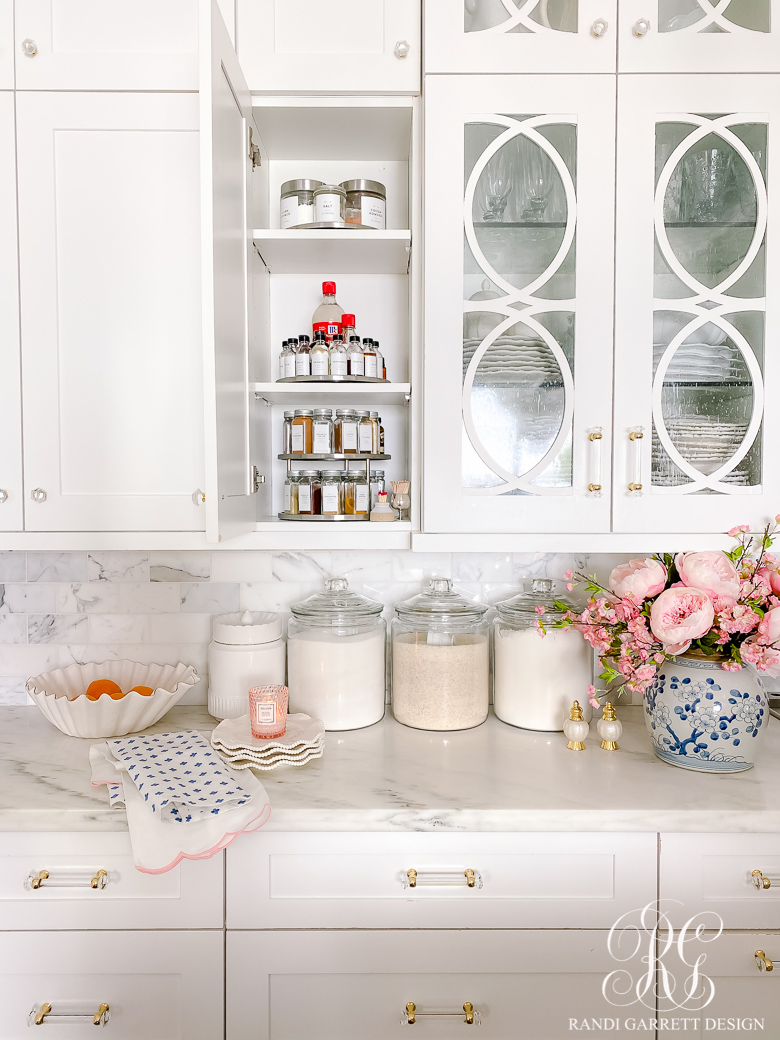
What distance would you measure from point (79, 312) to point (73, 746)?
0.90 meters

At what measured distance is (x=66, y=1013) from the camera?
116cm

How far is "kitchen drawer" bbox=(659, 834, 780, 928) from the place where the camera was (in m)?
1.16

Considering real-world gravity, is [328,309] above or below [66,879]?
above

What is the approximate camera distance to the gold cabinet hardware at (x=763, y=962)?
115 centimetres

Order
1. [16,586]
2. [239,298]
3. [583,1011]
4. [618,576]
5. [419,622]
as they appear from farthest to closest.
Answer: [16,586] < [419,622] < [618,576] < [239,298] < [583,1011]

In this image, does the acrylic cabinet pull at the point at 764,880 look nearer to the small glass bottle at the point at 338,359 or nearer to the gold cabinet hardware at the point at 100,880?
the gold cabinet hardware at the point at 100,880

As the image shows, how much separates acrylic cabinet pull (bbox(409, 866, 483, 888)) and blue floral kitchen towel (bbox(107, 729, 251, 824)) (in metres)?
0.32

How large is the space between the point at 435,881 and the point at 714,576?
2.47 ft

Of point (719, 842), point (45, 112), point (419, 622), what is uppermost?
point (45, 112)

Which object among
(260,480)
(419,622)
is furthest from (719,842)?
(260,480)

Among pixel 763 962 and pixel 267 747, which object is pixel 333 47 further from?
pixel 763 962

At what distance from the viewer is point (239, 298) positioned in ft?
4.16

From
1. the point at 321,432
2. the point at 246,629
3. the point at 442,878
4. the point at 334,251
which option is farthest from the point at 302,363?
the point at 442,878

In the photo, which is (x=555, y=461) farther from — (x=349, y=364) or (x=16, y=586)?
(x=16, y=586)
